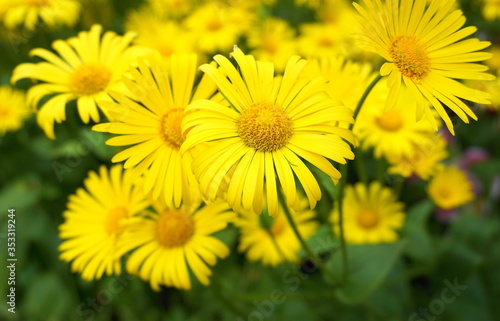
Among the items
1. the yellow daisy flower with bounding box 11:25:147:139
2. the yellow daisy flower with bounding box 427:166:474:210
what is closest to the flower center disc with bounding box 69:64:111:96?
the yellow daisy flower with bounding box 11:25:147:139

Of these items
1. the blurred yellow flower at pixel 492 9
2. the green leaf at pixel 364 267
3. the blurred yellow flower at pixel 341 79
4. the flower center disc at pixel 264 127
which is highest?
the blurred yellow flower at pixel 492 9

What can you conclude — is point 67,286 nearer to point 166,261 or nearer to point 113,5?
point 166,261

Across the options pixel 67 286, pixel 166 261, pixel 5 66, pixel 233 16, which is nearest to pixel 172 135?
pixel 166 261

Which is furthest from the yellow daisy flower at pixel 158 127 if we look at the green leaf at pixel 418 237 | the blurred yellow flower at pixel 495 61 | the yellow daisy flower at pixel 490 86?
the blurred yellow flower at pixel 495 61

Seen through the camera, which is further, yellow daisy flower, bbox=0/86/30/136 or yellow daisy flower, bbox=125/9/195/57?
yellow daisy flower, bbox=125/9/195/57

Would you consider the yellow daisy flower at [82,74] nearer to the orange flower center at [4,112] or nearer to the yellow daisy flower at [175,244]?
the yellow daisy flower at [175,244]

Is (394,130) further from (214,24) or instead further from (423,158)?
(214,24)

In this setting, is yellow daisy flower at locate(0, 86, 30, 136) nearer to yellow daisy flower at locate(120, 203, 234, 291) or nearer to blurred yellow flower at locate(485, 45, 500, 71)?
yellow daisy flower at locate(120, 203, 234, 291)
